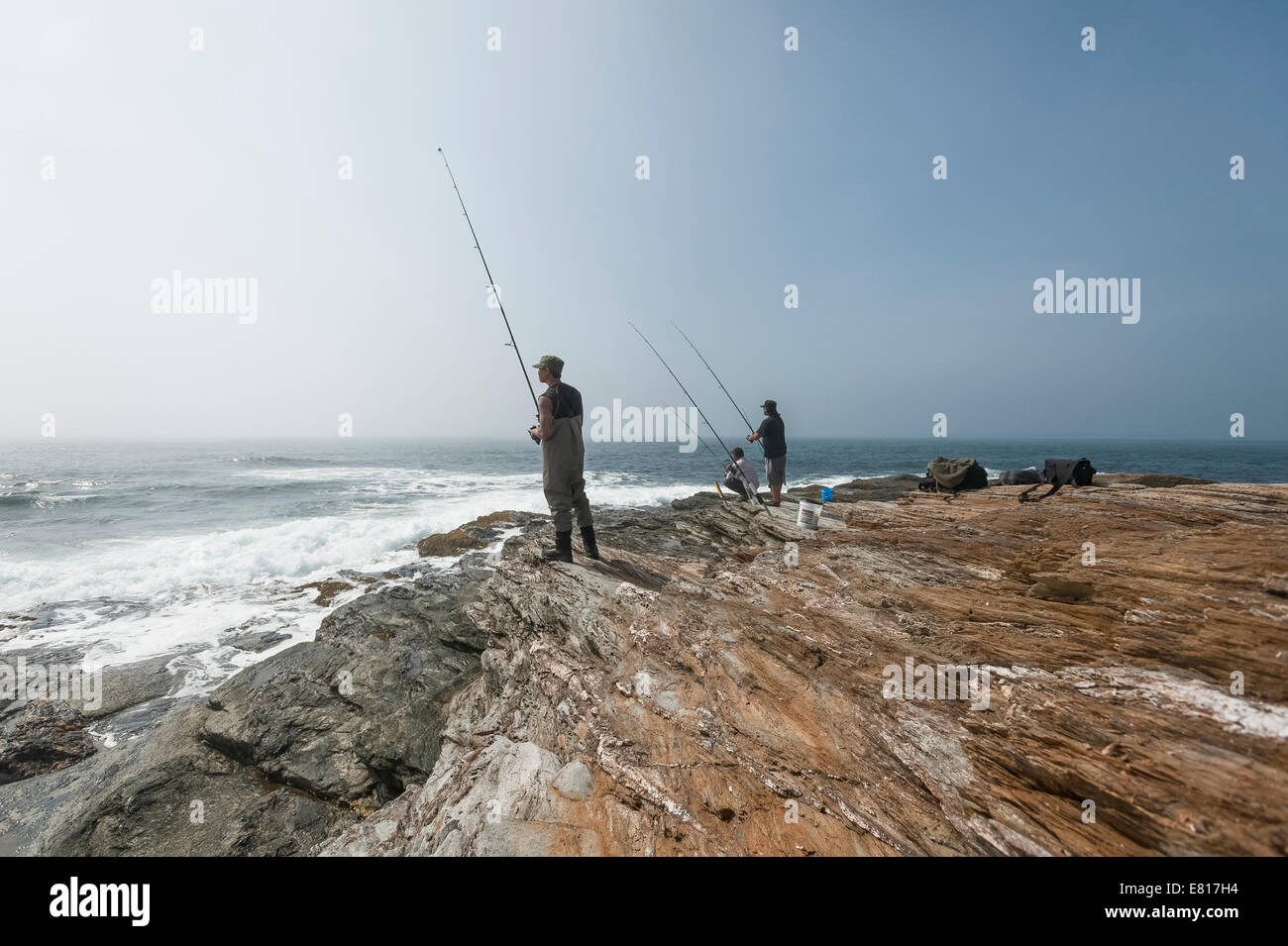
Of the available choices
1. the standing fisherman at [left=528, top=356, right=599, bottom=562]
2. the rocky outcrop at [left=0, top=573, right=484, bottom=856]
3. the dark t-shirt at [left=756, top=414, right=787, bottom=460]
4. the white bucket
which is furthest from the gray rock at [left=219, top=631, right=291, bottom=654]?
the dark t-shirt at [left=756, top=414, right=787, bottom=460]

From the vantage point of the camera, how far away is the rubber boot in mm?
7133

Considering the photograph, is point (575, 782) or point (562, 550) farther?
point (562, 550)

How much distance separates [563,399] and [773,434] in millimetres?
7384

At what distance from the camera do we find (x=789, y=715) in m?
3.75

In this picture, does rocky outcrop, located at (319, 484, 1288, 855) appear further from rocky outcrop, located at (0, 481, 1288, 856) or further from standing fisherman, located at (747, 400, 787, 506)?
standing fisherman, located at (747, 400, 787, 506)

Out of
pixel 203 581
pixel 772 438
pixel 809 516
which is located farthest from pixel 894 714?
pixel 203 581

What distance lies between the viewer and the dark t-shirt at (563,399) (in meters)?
6.39

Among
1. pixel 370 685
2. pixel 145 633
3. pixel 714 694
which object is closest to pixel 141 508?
pixel 145 633

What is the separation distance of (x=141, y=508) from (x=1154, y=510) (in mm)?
40082

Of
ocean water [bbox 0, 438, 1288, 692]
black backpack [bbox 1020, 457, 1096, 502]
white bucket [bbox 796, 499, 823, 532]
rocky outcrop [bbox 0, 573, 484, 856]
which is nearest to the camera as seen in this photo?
rocky outcrop [bbox 0, 573, 484, 856]

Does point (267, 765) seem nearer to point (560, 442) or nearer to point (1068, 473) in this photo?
point (560, 442)

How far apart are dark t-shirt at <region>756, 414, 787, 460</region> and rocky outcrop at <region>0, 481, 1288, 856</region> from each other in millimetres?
4351

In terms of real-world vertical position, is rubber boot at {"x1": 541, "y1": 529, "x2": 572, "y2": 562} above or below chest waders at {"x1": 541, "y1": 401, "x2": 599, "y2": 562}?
below
